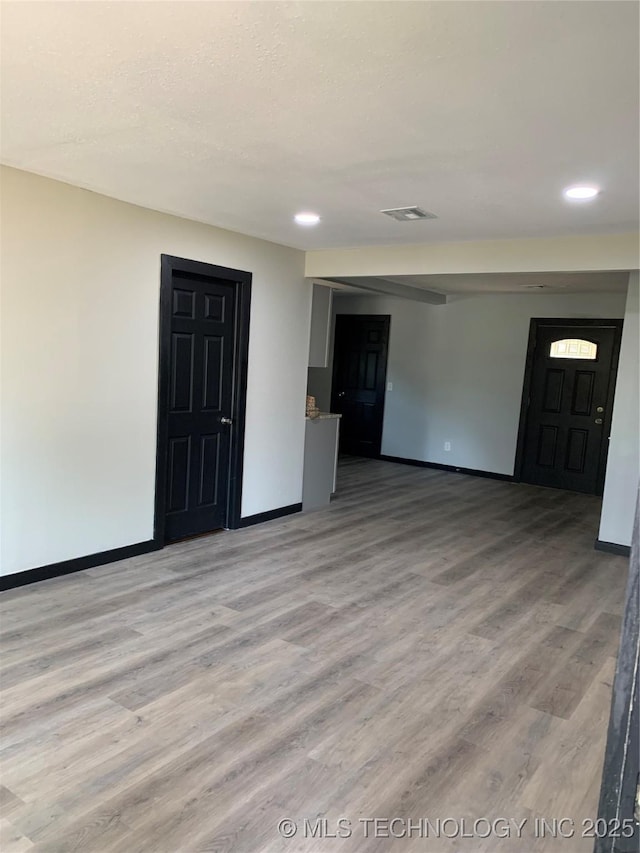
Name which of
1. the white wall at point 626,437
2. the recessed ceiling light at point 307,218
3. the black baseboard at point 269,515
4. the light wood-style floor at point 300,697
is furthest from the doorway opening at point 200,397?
the white wall at point 626,437

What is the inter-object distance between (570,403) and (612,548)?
2.80 metres

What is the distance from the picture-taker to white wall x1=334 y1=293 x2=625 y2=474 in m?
7.70

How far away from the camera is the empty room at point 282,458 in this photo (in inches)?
73.8

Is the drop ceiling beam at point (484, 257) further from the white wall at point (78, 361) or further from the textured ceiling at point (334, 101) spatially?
the white wall at point (78, 361)

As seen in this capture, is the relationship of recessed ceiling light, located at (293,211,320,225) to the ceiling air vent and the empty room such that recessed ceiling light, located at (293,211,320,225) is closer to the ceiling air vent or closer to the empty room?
the empty room

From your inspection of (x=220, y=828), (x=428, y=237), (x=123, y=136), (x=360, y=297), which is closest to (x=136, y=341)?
(x=123, y=136)

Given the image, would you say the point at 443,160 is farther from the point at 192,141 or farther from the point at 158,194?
the point at 158,194

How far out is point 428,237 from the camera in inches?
179

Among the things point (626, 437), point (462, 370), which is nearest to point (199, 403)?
point (626, 437)

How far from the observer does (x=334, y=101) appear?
218 centimetres

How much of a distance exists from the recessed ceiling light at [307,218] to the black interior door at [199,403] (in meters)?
0.91

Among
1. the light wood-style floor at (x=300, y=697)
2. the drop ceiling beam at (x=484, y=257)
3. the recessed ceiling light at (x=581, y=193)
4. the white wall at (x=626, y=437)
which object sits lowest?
the light wood-style floor at (x=300, y=697)

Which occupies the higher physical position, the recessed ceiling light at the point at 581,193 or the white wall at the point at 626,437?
A: the recessed ceiling light at the point at 581,193

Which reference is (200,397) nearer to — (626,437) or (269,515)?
(269,515)
